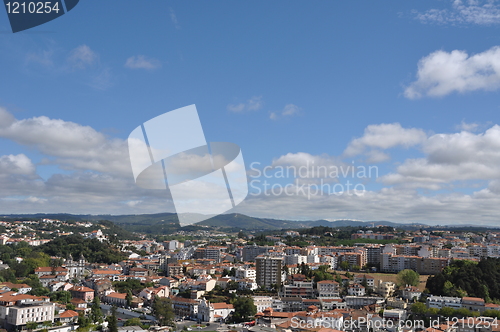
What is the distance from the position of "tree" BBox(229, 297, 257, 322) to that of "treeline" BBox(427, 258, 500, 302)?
193 inches

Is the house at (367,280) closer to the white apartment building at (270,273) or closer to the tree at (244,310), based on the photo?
the white apartment building at (270,273)

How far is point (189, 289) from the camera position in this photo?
1243cm

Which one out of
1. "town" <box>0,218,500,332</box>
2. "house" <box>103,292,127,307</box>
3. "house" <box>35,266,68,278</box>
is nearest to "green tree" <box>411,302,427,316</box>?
"town" <box>0,218,500,332</box>

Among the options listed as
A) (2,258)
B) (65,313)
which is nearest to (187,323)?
(65,313)

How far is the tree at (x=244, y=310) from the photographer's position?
9.88 meters

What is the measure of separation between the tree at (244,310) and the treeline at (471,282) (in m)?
4.90

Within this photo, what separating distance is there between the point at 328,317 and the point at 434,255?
427 inches

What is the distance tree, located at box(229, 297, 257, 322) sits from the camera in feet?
32.4

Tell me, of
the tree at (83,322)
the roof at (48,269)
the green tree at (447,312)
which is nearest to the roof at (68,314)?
the tree at (83,322)

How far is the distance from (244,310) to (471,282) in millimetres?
5780

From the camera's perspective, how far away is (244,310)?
9.92 m

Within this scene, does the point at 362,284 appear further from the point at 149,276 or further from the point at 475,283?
the point at 149,276

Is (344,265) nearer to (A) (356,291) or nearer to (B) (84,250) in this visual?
(A) (356,291)

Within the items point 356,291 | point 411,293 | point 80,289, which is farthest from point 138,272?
point 411,293
